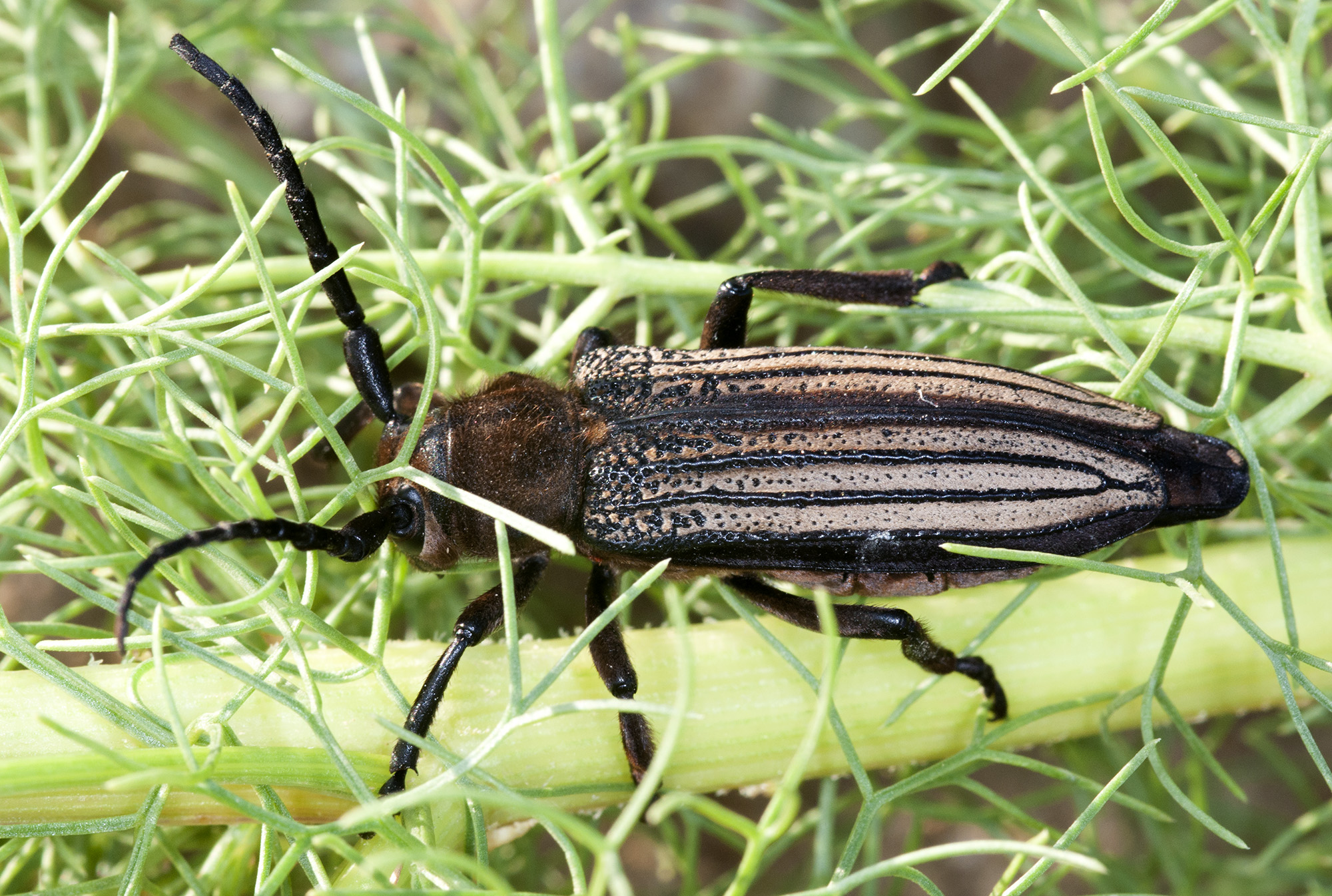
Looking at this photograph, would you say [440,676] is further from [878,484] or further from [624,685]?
[878,484]

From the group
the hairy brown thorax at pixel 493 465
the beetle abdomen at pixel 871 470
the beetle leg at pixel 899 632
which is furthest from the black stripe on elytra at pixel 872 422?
the beetle leg at pixel 899 632

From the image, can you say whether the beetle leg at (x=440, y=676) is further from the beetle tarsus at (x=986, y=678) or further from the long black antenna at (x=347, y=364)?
the beetle tarsus at (x=986, y=678)

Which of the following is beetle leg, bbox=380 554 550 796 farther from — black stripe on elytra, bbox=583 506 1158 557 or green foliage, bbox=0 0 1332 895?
black stripe on elytra, bbox=583 506 1158 557

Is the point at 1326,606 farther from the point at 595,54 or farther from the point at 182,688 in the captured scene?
the point at 595,54

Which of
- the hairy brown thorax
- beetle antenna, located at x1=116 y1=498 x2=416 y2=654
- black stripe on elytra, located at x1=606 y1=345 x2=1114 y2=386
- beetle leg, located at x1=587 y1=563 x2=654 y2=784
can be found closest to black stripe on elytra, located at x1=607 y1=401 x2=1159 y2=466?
black stripe on elytra, located at x1=606 y1=345 x2=1114 y2=386

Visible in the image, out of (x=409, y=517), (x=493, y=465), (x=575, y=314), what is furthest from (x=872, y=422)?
(x=409, y=517)

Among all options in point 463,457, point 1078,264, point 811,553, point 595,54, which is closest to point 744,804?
point 811,553
